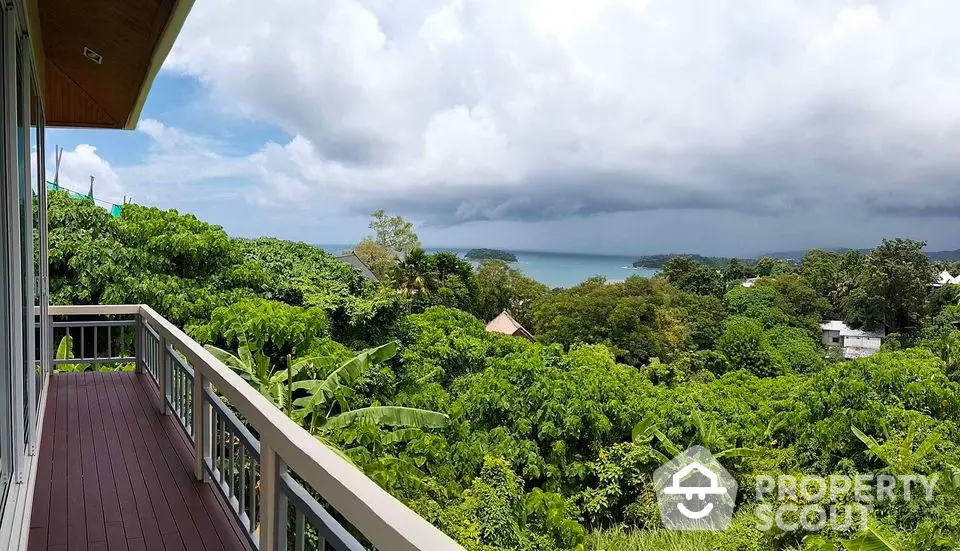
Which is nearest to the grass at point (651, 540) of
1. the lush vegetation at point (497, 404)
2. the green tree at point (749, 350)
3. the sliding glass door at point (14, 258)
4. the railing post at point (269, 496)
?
the lush vegetation at point (497, 404)

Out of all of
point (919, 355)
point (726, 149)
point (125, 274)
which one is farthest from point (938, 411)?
point (726, 149)

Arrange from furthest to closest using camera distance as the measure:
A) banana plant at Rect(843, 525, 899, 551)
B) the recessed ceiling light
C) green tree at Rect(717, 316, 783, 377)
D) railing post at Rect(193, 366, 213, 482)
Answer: green tree at Rect(717, 316, 783, 377), banana plant at Rect(843, 525, 899, 551), the recessed ceiling light, railing post at Rect(193, 366, 213, 482)

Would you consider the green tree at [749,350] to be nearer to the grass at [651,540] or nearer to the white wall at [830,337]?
the white wall at [830,337]

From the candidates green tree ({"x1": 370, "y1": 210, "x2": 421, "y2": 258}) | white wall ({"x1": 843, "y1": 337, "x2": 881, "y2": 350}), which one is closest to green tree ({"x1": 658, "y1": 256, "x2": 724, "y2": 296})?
white wall ({"x1": 843, "y1": 337, "x2": 881, "y2": 350})

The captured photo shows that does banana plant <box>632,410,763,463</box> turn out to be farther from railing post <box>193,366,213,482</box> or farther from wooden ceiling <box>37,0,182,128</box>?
wooden ceiling <box>37,0,182,128</box>

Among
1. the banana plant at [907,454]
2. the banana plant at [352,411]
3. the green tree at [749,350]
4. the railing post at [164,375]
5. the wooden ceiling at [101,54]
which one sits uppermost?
the wooden ceiling at [101,54]

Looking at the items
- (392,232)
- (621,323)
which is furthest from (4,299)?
(392,232)

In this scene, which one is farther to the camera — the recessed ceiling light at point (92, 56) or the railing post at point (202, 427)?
the recessed ceiling light at point (92, 56)
